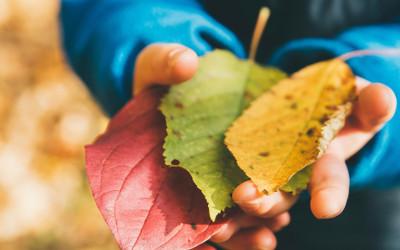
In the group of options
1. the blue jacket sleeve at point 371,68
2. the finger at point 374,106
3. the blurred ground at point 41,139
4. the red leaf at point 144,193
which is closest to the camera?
the red leaf at point 144,193

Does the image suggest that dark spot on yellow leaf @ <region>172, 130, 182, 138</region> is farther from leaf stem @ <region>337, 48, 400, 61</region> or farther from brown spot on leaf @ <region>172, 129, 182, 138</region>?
leaf stem @ <region>337, 48, 400, 61</region>

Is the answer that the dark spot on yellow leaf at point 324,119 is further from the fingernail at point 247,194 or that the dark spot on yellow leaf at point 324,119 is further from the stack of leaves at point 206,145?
the fingernail at point 247,194

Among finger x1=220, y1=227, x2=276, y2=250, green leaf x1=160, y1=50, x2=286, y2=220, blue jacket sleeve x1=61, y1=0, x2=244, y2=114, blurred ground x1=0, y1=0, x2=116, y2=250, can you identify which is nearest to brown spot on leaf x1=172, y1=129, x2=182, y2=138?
green leaf x1=160, y1=50, x2=286, y2=220

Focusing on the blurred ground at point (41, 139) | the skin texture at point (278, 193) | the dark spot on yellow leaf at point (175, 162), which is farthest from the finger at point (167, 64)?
the blurred ground at point (41, 139)

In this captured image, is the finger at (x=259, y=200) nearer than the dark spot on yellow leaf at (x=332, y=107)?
Yes

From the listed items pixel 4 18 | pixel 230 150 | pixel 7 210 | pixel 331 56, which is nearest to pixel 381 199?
pixel 331 56

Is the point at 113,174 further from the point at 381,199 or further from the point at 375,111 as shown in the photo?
the point at 381,199

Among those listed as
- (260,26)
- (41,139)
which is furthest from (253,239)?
(41,139)
